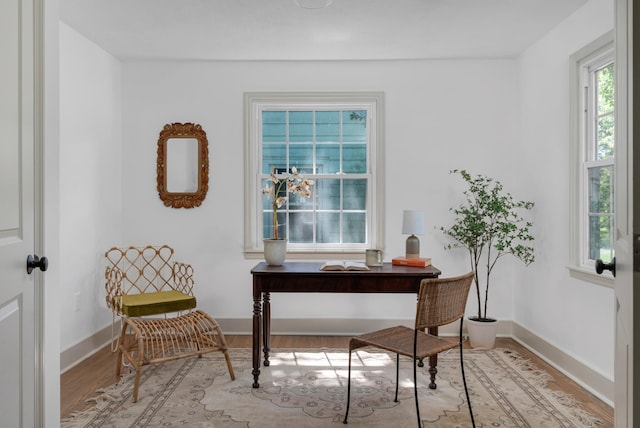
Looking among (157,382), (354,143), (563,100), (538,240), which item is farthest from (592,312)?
(157,382)

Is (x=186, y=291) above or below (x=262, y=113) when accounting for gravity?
below

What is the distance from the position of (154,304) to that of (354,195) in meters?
2.15

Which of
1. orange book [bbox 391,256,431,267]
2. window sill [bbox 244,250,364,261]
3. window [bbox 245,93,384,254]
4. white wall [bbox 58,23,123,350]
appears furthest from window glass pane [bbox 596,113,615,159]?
white wall [bbox 58,23,123,350]

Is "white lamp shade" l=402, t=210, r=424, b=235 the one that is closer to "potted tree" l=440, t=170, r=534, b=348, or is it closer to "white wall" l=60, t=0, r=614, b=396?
"potted tree" l=440, t=170, r=534, b=348

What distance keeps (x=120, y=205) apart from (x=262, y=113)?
65.3 inches

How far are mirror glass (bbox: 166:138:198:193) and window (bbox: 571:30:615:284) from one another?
3.32 meters

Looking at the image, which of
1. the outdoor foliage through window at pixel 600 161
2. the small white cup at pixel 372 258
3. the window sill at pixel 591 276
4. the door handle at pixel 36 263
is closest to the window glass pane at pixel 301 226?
the small white cup at pixel 372 258

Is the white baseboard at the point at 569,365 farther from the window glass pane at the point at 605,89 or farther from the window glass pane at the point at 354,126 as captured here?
the window glass pane at the point at 354,126

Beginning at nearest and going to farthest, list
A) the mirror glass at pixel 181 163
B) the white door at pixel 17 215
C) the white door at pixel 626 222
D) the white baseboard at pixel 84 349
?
1. the white door at pixel 626 222
2. the white door at pixel 17 215
3. the white baseboard at pixel 84 349
4. the mirror glass at pixel 181 163

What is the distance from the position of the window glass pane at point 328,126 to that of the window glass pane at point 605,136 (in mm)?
2278

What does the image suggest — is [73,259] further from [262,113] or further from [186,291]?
[262,113]

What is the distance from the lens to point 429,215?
4.62 meters

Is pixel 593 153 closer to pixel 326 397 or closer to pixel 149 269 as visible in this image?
pixel 326 397

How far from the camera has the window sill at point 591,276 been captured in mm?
3040
